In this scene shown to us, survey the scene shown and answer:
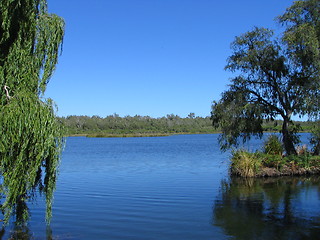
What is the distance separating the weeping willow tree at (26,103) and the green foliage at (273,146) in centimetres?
1726

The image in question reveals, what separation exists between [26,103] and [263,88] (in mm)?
18778

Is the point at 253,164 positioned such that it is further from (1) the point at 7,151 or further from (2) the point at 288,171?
(1) the point at 7,151

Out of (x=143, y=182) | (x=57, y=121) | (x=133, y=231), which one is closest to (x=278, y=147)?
(x=143, y=182)

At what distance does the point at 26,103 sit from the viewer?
307 inches

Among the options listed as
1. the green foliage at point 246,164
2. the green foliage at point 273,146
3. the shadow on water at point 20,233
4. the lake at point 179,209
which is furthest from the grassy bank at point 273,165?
the shadow on water at point 20,233

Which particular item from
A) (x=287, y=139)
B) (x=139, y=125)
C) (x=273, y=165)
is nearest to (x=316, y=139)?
(x=287, y=139)

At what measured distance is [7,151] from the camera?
7668 mm

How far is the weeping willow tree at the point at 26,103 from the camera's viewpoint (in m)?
7.65

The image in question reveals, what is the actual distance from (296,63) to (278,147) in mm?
5368

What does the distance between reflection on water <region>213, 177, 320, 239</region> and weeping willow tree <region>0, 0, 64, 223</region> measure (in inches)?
233

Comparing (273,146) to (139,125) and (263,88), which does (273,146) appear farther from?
(139,125)

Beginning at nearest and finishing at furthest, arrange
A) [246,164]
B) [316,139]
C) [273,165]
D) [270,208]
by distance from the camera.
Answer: [270,208]
[246,164]
[273,165]
[316,139]

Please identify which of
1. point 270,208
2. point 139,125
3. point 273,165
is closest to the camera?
point 270,208

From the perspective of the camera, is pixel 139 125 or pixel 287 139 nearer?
pixel 287 139
